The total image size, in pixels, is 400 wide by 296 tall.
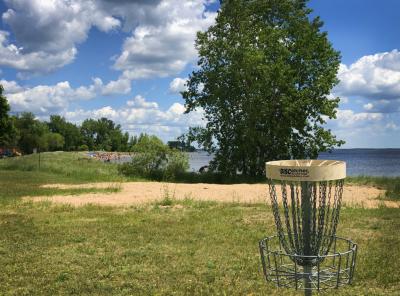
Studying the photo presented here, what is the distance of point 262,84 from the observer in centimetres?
2522

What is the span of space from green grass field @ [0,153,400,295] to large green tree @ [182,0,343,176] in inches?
492

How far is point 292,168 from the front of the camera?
3.03m

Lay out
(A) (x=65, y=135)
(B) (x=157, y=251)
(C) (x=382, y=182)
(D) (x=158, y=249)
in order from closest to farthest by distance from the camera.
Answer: (B) (x=157, y=251)
(D) (x=158, y=249)
(C) (x=382, y=182)
(A) (x=65, y=135)

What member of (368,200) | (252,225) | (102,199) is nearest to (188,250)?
(252,225)

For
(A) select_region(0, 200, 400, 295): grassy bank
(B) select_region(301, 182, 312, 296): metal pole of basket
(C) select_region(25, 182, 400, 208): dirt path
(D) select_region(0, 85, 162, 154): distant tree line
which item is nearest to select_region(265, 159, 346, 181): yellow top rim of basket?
(B) select_region(301, 182, 312, 296): metal pole of basket

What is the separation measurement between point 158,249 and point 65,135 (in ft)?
393

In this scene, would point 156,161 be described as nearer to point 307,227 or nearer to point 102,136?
point 307,227

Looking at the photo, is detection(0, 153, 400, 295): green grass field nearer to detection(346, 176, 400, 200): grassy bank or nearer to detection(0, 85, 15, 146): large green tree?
detection(346, 176, 400, 200): grassy bank

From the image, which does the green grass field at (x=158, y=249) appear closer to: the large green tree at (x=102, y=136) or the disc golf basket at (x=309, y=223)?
the disc golf basket at (x=309, y=223)

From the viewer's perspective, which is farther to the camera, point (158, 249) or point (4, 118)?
point (4, 118)

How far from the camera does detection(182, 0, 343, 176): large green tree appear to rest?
2561 centimetres

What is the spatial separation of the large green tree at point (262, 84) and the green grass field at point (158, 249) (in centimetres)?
1249

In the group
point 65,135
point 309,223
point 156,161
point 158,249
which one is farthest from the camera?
point 65,135

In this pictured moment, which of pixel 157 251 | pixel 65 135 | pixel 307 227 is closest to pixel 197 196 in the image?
pixel 157 251
